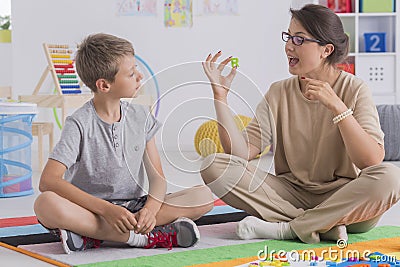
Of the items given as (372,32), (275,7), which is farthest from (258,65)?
(372,32)

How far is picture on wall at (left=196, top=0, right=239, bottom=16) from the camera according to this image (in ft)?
16.5

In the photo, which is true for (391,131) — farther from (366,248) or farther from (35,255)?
(35,255)

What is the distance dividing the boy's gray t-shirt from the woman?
20 cm

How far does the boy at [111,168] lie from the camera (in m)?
1.80

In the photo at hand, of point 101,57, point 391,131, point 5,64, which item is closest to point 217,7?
point 5,64

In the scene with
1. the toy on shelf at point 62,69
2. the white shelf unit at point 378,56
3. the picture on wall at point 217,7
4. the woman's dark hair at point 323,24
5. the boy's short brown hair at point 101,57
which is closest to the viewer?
the boy's short brown hair at point 101,57

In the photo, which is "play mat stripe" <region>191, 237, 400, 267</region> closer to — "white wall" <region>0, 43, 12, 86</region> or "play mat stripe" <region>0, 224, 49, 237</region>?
"play mat stripe" <region>0, 224, 49, 237</region>

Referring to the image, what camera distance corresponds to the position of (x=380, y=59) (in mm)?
4836

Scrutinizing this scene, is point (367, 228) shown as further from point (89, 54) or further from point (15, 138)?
point (15, 138)

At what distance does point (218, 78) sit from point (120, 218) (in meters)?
0.44

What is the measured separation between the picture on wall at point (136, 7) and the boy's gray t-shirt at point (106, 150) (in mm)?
3132

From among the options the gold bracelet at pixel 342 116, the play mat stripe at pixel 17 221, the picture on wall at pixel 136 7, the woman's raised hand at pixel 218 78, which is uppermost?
the picture on wall at pixel 136 7

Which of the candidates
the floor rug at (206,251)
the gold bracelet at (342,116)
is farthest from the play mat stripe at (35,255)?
the gold bracelet at (342,116)

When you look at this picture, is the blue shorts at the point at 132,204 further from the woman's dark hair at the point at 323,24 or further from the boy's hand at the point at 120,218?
the woman's dark hair at the point at 323,24
